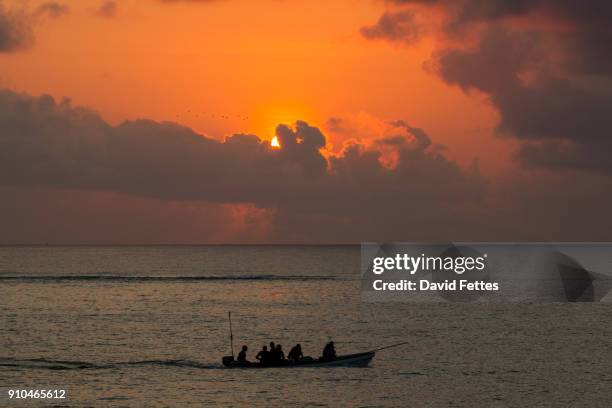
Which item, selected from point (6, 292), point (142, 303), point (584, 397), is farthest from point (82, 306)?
point (584, 397)

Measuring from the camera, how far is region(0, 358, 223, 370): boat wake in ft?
219

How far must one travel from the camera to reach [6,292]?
149 metres

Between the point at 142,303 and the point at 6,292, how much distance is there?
33265mm

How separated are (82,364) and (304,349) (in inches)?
804

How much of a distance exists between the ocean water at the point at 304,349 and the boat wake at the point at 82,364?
153 mm

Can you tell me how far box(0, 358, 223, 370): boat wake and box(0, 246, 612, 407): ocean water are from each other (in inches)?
6.0

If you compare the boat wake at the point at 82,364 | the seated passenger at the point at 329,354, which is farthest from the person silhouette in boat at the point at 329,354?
the boat wake at the point at 82,364

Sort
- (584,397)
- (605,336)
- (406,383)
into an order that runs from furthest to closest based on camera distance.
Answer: (605,336) → (406,383) → (584,397)

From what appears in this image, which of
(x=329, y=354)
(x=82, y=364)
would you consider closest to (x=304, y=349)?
(x=329, y=354)

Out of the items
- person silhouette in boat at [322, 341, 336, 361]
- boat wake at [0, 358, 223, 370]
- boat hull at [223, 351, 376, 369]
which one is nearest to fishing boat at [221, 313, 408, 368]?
boat hull at [223, 351, 376, 369]

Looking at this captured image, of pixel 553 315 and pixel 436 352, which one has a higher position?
pixel 553 315

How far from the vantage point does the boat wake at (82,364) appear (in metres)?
66.8

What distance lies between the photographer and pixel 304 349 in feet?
261

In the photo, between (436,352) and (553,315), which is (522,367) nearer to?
(436,352)
